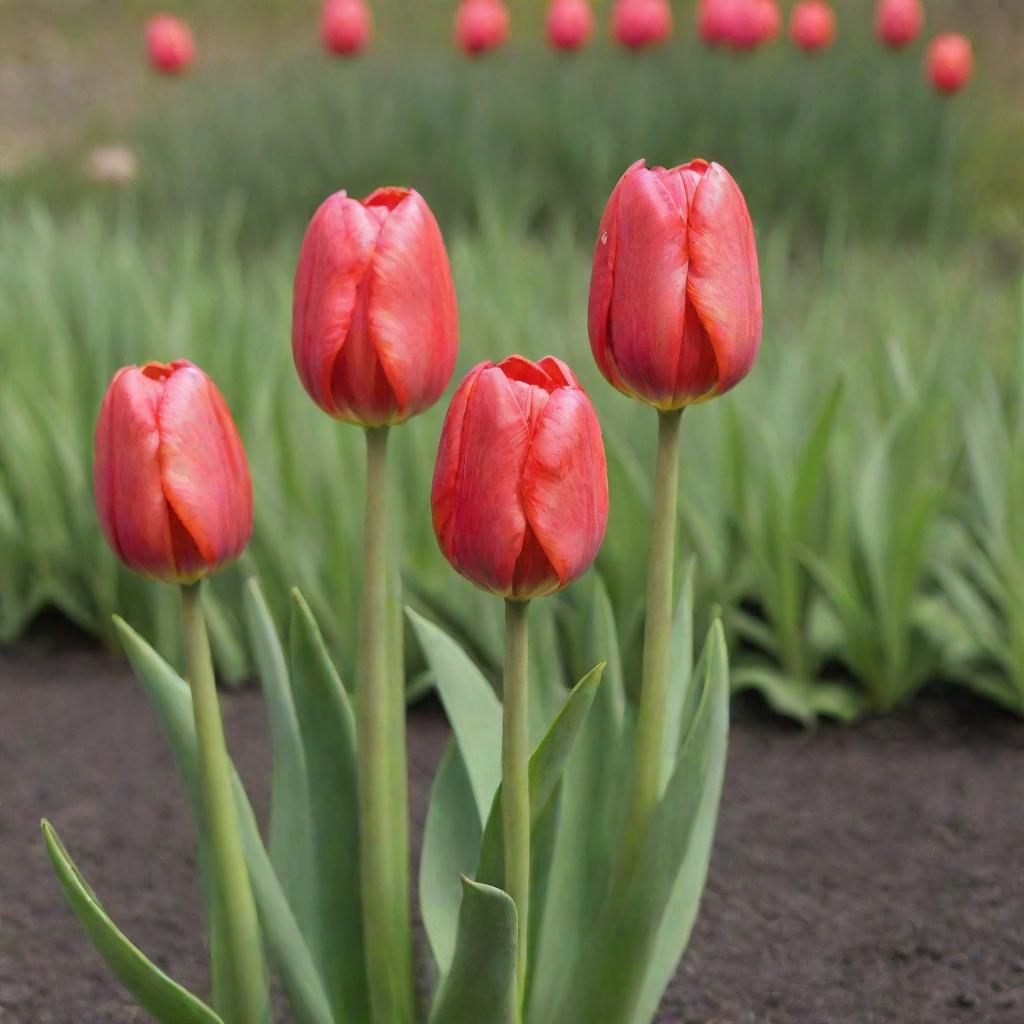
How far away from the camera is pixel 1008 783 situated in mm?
1917

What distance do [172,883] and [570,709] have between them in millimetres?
952

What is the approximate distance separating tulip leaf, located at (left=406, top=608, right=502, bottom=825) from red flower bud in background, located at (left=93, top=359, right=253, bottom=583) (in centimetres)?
21

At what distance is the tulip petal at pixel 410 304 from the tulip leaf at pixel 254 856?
11.1 inches

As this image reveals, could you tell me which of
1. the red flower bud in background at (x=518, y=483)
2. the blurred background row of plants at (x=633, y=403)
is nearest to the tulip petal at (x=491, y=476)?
the red flower bud in background at (x=518, y=483)

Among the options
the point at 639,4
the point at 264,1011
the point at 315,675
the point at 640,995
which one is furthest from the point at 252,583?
the point at 639,4

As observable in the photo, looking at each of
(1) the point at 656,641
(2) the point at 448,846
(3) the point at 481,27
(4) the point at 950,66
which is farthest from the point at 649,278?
(3) the point at 481,27

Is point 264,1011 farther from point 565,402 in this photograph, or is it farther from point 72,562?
point 72,562

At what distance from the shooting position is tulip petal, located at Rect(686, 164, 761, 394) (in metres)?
0.93

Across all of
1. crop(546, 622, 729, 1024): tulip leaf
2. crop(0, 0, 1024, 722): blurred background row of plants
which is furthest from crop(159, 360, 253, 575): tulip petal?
crop(0, 0, 1024, 722): blurred background row of plants

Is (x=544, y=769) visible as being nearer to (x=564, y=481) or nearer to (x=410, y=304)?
(x=564, y=481)

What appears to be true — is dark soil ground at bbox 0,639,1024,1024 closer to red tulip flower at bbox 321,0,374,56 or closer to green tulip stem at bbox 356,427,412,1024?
green tulip stem at bbox 356,427,412,1024

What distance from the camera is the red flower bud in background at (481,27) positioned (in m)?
4.78

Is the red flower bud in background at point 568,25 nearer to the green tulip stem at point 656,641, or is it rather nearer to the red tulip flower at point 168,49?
the red tulip flower at point 168,49

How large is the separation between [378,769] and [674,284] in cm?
39
